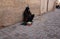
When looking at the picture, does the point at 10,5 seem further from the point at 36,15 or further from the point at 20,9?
the point at 36,15

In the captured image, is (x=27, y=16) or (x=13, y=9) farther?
(x=27, y=16)

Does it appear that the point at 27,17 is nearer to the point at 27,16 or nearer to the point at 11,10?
the point at 27,16

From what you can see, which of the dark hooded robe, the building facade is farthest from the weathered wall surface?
the dark hooded robe

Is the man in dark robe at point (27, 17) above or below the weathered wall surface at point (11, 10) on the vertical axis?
below

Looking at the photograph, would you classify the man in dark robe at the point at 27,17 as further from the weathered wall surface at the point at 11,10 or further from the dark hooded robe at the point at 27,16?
the weathered wall surface at the point at 11,10

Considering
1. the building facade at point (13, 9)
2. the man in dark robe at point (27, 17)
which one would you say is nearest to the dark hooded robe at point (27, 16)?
the man in dark robe at point (27, 17)

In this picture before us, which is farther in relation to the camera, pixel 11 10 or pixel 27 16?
pixel 27 16

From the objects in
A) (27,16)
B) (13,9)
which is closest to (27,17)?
(27,16)

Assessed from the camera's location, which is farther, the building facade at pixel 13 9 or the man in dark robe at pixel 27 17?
the man in dark robe at pixel 27 17

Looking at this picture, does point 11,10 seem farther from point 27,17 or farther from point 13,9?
point 27,17

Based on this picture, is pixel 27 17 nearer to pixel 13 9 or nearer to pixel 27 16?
pixel 27 16

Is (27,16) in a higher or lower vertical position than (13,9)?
lower

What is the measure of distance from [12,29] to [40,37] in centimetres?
101

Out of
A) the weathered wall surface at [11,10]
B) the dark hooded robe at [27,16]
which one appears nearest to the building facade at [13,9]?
the weathered wall surface at [11,10]
